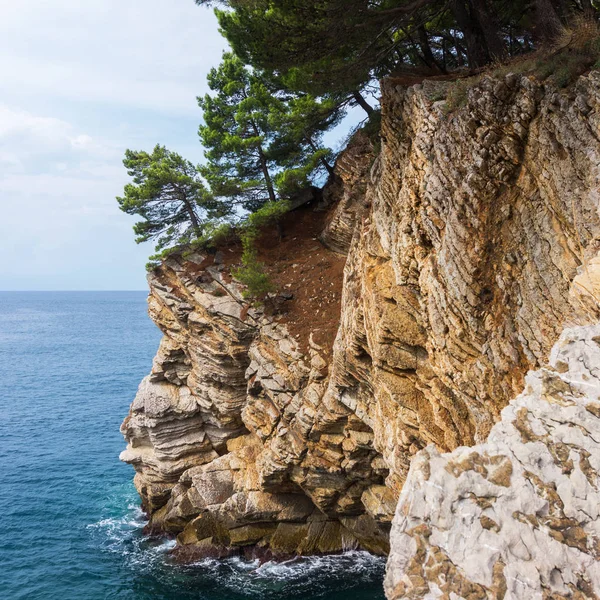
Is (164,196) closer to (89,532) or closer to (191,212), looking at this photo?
(191,212)

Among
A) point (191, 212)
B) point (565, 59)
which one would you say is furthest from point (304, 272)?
point (565, 59)

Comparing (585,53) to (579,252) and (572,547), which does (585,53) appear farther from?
(572,547)

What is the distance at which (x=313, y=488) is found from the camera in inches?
909

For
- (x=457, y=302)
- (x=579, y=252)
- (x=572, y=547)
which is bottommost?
(x=572, y=547)

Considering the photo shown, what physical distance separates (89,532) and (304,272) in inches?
806

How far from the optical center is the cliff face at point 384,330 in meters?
10.2

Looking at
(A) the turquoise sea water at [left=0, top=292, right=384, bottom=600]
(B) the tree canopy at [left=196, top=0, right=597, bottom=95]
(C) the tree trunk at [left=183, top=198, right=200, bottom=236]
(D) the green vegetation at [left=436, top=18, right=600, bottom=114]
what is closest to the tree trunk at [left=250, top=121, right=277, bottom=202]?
(C) the tree trunk at [left=183, top=198, right=200, bottom=236]

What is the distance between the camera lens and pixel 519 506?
5797 millimetres

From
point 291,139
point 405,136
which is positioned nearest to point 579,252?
point 405,136

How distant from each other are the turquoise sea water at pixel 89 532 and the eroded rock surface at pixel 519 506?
59.9 ft

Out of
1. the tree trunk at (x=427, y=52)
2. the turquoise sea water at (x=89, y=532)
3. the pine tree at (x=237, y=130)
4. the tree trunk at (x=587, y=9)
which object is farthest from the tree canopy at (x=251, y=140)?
the turquoise sea water at (x=89, y=532)

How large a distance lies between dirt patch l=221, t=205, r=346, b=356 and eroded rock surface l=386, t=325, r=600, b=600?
15891mm

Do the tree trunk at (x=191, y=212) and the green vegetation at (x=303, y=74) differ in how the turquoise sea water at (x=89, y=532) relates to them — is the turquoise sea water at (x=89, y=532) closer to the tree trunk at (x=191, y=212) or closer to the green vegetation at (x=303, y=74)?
the green vegetation at (x=303, y=74)

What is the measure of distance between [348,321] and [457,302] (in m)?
7.09
